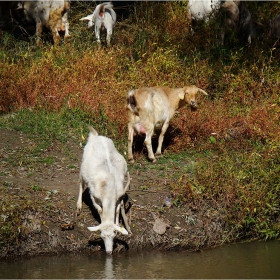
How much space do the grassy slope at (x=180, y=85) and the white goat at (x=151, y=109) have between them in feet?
1.49

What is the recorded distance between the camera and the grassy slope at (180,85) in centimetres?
960

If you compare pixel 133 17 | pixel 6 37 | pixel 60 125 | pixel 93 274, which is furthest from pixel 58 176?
pixel 133 17

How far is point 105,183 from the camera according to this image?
28.4 ft

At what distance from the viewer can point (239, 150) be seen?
1127 cm

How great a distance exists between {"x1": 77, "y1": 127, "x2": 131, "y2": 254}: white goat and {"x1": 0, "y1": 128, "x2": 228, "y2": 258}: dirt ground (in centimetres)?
23

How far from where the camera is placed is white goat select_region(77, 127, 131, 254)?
27.7 ft

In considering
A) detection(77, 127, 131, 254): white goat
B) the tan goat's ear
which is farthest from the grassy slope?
detection(77, 127, 131, 254): white goat

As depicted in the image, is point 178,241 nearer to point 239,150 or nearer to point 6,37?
point 239,150

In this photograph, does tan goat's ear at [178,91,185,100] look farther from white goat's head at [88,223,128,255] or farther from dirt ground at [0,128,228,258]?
white goat's head at [88,223,128,255]

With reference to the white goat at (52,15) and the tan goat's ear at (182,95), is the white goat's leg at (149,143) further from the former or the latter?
the white goat at (52,15)

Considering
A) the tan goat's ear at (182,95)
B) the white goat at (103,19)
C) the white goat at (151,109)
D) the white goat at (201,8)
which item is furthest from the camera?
the white goat at (201,8)

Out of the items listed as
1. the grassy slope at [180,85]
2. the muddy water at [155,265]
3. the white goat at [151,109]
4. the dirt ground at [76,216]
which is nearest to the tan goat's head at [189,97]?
the white goat at [151,109]

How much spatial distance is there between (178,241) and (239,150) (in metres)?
2.77

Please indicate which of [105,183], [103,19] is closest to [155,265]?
[105,183]
